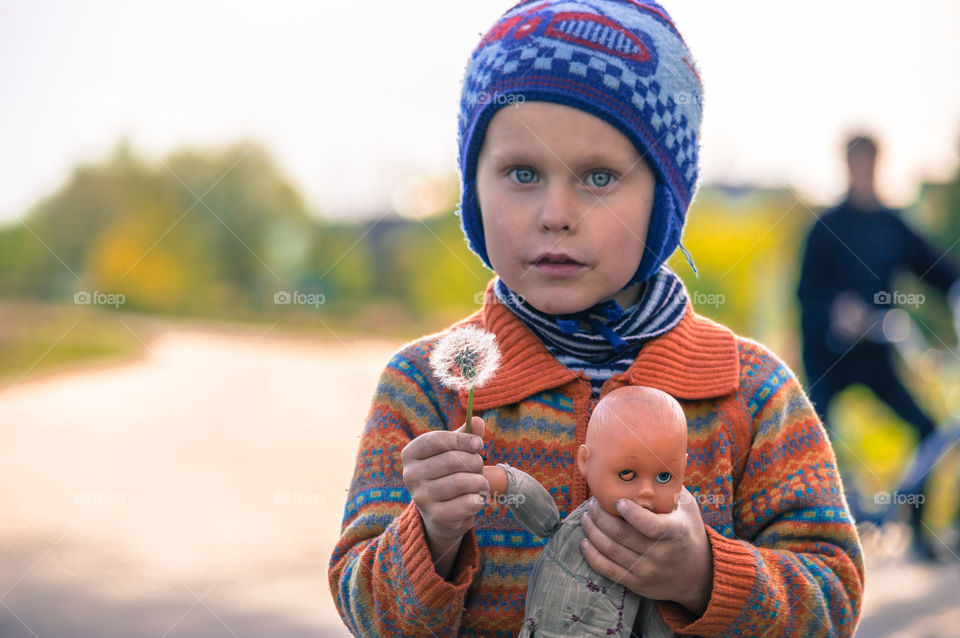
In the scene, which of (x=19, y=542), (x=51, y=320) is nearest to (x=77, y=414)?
(x=19, y=542)

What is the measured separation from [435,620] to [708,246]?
746 inches

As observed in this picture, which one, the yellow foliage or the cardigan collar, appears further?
the yellow foliage

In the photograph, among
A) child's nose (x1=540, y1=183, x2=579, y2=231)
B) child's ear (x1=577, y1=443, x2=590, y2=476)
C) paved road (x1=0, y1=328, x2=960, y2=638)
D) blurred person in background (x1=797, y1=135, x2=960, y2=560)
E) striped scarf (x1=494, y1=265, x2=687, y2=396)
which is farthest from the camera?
blurred person in background (x1=797, y1=135, x2=960, y2=560)

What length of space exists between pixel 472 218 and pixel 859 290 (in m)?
4.65

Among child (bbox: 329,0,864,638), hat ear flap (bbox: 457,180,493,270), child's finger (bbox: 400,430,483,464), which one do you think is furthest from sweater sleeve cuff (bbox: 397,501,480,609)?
hat ear flap (bbox: 457,180,493,270)

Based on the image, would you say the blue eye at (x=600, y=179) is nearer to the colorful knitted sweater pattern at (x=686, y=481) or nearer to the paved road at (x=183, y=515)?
the colorful knitted sweater pattern at (x=686, y=481)

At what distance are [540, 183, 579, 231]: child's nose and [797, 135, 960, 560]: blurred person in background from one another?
458 cm

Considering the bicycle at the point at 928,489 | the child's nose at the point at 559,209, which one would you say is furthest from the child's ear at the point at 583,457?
the bicycle at the point at 928,489

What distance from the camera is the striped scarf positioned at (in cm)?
194

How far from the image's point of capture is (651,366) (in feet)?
6.18

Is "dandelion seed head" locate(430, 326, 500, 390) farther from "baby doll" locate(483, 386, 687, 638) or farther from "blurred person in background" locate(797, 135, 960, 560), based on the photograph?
"blurred person in background" locate(797, 135, 960, 560)

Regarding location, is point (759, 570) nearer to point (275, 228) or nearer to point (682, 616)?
point (682, 616)

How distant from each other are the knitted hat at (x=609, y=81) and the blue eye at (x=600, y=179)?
0.09 metres

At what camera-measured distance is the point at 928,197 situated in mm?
22281
